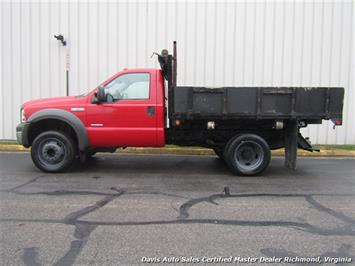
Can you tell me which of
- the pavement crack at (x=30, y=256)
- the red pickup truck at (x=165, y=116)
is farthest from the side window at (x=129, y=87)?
the pavement crack at (x=30, y=256)

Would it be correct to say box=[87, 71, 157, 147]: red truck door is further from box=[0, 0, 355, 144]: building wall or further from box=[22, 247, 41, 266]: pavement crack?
box=[0, 0, 355, 144]: building wall

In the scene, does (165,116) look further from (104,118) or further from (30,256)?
(30,256)

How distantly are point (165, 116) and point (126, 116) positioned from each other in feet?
2.66

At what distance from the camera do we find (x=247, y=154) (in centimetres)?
782

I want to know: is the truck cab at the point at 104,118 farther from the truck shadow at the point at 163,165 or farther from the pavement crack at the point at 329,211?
the pavement crack at the point at 329,211

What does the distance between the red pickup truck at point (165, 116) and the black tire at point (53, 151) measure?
2 centimetres

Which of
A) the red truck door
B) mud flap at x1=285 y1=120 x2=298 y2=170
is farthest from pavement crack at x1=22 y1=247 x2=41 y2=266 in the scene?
mud flap at x1=285 y1=120 x2=298 y2=170

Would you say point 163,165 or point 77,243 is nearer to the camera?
point 77,243

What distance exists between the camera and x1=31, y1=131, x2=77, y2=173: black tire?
7691 mm

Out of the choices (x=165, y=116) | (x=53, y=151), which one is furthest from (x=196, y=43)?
(x=53, y=151)

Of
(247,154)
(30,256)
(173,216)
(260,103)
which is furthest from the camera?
(247,154)

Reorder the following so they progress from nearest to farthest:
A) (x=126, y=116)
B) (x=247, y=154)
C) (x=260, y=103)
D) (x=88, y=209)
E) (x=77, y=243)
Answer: (x=77, y=243)
(x=88, y=209)
(x=260, y=103)
(x=126, y=116)
(x=247, y=154)

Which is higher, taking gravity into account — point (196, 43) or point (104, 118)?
point (196, 43)

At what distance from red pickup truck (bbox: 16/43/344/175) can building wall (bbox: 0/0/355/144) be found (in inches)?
217
